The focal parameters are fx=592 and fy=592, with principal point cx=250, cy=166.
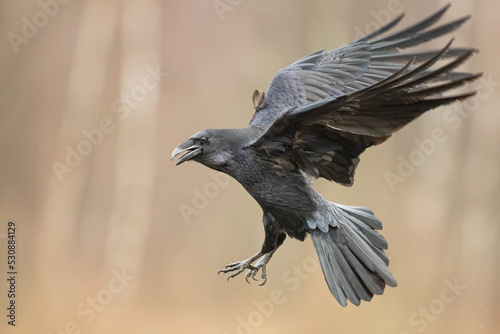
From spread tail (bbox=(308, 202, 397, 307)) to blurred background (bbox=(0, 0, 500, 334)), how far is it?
7.64ft

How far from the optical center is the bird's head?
7.54 ft

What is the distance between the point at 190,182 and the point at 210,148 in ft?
7.57

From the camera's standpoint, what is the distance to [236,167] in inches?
89.9

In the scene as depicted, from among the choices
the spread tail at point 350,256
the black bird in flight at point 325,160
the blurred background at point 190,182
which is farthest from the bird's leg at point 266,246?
the blurred background at point 190,182

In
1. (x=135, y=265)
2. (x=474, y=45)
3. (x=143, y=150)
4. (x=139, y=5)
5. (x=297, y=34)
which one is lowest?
(x=135, y=265)

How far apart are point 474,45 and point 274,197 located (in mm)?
3418

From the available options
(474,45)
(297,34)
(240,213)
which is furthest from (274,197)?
(474,45)

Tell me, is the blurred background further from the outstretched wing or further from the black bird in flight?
the black bird in flight

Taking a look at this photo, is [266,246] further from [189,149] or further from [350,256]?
[189,149]

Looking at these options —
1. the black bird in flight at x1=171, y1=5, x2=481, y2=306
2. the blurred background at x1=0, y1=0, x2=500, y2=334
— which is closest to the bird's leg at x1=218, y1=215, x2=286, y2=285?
the black bird in flight at x1=171, y1=5, x2=481, y2=306

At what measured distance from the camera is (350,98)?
187cm

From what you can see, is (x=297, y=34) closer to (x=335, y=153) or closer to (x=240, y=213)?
(x=240, y=213)

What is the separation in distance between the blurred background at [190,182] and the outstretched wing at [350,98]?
1.88m

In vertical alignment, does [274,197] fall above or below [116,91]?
below
